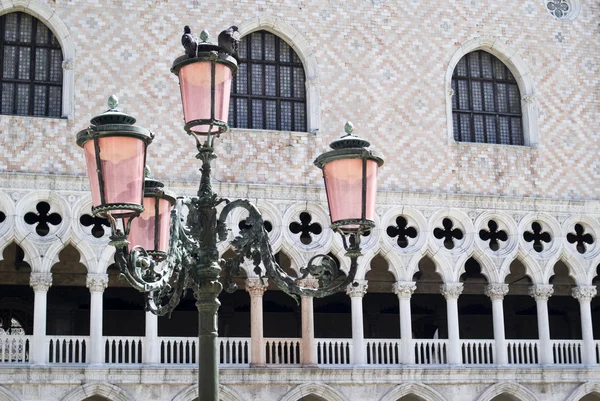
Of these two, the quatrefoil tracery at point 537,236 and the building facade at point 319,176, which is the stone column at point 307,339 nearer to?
the building facade at point 319,176

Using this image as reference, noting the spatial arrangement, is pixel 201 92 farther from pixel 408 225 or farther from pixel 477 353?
pixel 477 353

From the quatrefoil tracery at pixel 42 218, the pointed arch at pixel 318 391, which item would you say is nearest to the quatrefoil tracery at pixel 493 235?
the pointed arch at pixel 318 391

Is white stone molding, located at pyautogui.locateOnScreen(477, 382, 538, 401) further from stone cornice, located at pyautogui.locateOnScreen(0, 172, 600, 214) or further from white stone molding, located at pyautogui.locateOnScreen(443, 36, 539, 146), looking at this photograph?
white stone molding, located at pyautogui.locateOnScreen(443, 36, 539, 146)

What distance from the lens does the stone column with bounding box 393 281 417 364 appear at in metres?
17.4

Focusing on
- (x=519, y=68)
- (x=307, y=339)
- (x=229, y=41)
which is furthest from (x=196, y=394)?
(x=229, y=41)

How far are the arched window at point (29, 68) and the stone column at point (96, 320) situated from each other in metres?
2.59

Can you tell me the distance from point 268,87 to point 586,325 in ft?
21.2

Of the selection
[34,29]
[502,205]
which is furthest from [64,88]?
[502,205]

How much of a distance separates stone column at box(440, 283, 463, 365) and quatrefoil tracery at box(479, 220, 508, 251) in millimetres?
992

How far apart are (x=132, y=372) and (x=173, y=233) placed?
8891 mm

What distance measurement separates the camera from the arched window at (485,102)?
18.8 metres

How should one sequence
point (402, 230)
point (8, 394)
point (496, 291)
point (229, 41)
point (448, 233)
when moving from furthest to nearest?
1. point (448, 233)
2. point (402, 230)
3. point (496, 291)
4. point (8, 394)
5. point (229, 41)

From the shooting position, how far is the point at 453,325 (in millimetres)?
17734

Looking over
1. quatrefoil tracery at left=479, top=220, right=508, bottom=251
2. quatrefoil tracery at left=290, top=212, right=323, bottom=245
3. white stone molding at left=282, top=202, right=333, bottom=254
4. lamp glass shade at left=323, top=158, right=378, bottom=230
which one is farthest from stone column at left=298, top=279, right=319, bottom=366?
lamp glass shade at left=323, top=158, right=378, bottom=230
